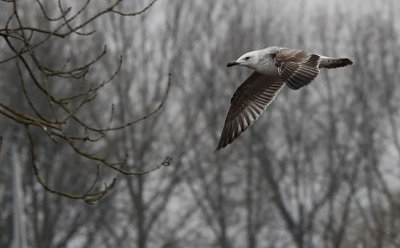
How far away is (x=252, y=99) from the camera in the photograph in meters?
12.5

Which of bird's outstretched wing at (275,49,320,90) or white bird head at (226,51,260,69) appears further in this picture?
white bird head at (226,51,260,69)

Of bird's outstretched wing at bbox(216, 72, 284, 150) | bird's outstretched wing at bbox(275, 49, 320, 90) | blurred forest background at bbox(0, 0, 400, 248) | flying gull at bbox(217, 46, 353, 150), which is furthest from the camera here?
blurred forest background at bbox(0, 0, 400, 248)

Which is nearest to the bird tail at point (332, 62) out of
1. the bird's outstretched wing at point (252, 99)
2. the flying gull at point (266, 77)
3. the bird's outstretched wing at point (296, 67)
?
the flying gull at point (266, 77)

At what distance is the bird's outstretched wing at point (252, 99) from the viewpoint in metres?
12.2

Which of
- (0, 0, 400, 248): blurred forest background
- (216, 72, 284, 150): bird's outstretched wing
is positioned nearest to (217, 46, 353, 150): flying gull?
(216, 72, 284, 150): bird's outstretched wing

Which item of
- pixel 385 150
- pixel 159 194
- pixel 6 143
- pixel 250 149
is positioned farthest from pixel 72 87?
pixel 385 150

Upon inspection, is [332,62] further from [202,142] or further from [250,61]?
[202,142]

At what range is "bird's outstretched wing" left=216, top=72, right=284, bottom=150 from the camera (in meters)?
12.2

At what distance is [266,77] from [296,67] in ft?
7.19

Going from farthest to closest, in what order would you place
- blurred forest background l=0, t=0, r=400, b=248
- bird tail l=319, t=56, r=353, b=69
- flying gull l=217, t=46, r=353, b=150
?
blurred forest background l=0, t=0, r=400, b=248
bird tail l=319, t=56, r=353, b=69
flying gull l=217, t=46, r=353, b=150

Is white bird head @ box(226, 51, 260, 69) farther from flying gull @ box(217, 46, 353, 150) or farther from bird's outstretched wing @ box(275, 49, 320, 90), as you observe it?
bird's outstretched wing @ box(275, 49, 320, 90)

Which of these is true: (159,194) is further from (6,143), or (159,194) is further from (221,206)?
(6,143)

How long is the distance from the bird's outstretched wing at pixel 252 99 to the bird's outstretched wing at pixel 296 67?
1126mm

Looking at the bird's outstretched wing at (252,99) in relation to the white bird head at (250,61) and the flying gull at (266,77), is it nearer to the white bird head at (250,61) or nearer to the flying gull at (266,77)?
the flying gull at (266,77)
